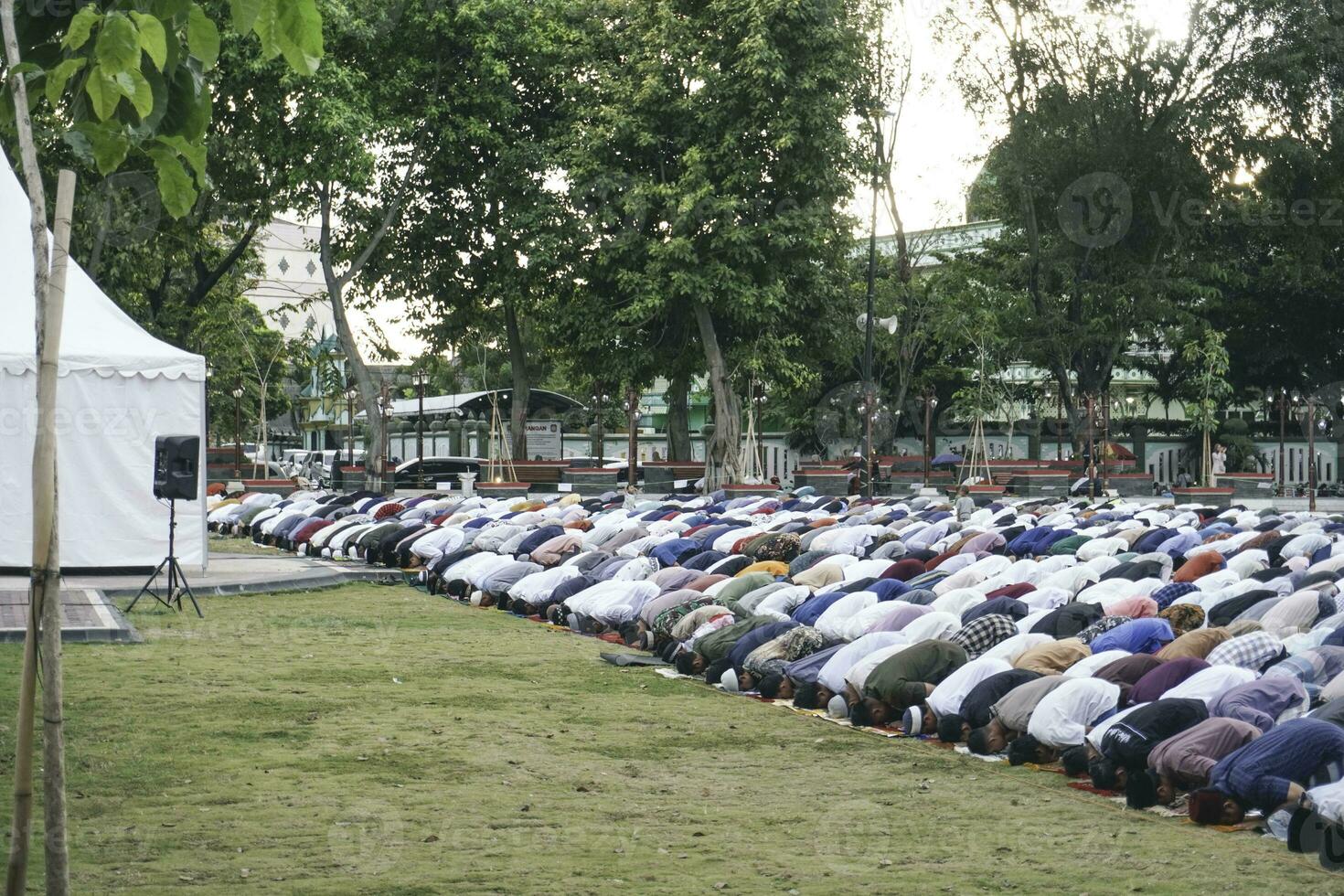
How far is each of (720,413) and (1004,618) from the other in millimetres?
24264

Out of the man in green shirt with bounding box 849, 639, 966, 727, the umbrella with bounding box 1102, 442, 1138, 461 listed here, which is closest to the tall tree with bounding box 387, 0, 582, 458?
the umbrella with bounding box 1102, 442, 1138, 461

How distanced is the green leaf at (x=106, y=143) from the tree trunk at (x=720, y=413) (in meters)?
29.9

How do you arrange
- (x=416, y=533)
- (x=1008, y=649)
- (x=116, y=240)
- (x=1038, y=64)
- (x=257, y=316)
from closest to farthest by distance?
(x=1008, y=649)
(x=416, y=533)
(x=116, y=240)
(x=1038, y=64)
(x=257, y=316)

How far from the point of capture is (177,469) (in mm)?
13516

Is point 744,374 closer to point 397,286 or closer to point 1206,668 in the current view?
point 397,286

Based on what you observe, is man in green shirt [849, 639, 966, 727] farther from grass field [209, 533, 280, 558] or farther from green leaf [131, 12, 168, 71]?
grass field [209, 533, 280, 558]

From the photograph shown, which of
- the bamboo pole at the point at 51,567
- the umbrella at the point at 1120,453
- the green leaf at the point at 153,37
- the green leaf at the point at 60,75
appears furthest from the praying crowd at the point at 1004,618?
the umbrella at the point at 1120,453

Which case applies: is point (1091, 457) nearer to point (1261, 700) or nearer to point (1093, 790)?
point (1261, 700)

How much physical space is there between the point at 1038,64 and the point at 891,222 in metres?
7.69

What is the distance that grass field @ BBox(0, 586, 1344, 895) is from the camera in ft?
19.6

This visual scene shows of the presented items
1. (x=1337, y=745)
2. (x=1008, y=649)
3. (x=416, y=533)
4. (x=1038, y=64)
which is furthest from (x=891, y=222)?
(x=1337, y=745)

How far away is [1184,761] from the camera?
293 inches

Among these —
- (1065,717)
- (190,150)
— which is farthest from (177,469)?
(190,150)

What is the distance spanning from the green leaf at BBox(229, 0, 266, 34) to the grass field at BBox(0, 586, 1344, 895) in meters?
3.40
